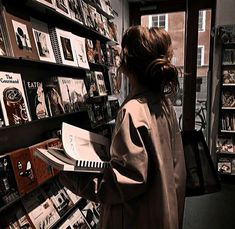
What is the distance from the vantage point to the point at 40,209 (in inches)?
61.5

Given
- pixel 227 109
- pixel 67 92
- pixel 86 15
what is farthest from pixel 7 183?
pixel 227 109

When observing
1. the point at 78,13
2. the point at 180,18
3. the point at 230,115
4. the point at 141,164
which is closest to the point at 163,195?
the point at 141,164

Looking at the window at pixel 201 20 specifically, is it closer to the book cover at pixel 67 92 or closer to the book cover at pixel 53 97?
the book cover at pixel 67 92

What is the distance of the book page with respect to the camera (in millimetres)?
946

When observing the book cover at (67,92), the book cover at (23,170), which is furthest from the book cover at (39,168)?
the book cover at (67,92)

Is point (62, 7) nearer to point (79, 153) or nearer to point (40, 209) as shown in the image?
point (79, 153)

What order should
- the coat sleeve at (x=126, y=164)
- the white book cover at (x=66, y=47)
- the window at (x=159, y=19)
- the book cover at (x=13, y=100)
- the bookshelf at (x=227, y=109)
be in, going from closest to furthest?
the coat sleeve at (x=126, y=164), the book cover at (x=13, y=100), the white book cover at (x=66, y=47), the bookshelf at (x=227, y=109), the window at (x=159, y=19)

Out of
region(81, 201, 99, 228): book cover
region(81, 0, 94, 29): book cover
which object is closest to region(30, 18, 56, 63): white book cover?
region(81, 0, 94, 29): book cover

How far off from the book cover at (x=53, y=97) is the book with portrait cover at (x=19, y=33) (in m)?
0.26

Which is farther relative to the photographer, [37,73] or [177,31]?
[177,31]

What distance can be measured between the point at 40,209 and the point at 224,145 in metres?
2.85

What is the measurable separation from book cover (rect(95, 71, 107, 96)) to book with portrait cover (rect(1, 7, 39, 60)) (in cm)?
90

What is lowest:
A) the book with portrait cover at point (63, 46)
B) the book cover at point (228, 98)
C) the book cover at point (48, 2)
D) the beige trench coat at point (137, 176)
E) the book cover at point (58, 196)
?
the book cover at point (58, 196)

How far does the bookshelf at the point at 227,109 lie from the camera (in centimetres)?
341
